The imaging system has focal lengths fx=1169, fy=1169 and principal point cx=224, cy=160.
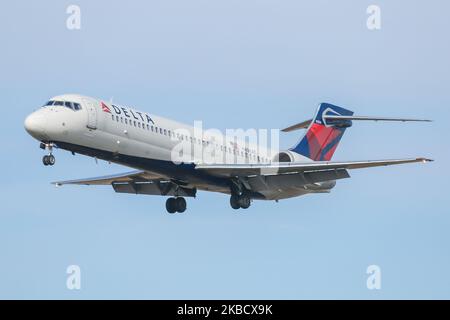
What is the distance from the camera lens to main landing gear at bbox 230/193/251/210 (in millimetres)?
41312

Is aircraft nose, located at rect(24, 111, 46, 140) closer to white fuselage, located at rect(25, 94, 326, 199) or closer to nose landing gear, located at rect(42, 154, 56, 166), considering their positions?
white fuselage, located at rect(25, 94, 326, 199)

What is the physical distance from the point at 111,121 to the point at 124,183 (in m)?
6.13

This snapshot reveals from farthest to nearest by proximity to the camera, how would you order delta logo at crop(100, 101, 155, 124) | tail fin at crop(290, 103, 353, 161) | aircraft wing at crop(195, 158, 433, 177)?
Result: tail fin at crop(290, 103, 353, 161) → aircraft wing at crop(195, 158, 433, 177) → delta logo at crop(100, 101, 155, 124)

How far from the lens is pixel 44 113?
121ft

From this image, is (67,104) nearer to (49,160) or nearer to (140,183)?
(49,160)

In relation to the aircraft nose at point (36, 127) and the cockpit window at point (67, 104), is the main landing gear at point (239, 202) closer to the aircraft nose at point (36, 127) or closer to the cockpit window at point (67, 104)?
the cockpit window at point (67, 104)

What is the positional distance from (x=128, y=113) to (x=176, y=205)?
5.35 meters

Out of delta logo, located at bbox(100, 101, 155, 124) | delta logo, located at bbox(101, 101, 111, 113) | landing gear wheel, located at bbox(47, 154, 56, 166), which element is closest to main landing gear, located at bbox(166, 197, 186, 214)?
delta logo, located at bbox(100, 101, 155, 124)

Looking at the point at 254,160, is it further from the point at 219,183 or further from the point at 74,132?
the point at 74,132

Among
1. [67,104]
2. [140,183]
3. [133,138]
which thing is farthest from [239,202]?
[67,104]

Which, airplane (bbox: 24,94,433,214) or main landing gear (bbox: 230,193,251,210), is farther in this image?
main landing gear (bbox: 230,193,251,210)

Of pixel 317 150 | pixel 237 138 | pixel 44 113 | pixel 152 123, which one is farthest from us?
pixel 317 150

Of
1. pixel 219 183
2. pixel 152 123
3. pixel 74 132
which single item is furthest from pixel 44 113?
pixel 219 183

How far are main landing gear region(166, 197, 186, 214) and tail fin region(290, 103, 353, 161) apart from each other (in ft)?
17.9
